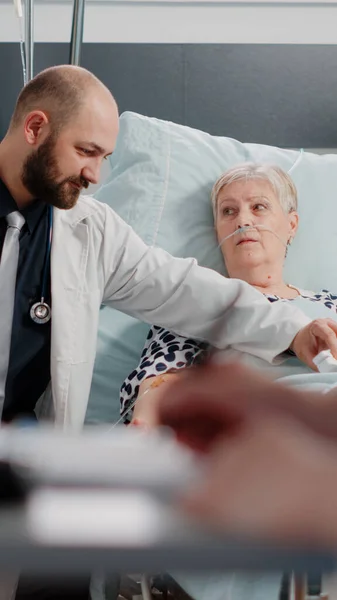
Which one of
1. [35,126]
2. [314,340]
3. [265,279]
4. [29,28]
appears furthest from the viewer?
[29,28]

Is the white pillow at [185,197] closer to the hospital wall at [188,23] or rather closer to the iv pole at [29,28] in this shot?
the iv pole at [29,28]

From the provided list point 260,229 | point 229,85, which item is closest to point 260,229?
point 260,229

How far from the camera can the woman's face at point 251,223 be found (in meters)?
1.68

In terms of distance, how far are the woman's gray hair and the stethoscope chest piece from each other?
628mm

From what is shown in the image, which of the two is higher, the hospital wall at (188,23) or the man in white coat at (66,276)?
the hospital wall at (188,23)

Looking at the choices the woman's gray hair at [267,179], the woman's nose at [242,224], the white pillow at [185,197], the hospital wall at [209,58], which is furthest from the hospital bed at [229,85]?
the woman's nose at [242,224]

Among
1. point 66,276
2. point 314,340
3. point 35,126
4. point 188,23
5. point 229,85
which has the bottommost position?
point 314,340

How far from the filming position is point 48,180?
52.4 inches

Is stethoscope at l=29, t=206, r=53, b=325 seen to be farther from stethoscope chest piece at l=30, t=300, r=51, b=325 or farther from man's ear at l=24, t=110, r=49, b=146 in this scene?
man's ear at l=24, t=110, r=49, b=146

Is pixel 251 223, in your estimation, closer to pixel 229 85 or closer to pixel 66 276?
pixel 66 276

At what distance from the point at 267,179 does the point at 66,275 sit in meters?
0.61

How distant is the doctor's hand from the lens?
1.21 m

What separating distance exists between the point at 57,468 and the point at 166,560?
0.13 ft

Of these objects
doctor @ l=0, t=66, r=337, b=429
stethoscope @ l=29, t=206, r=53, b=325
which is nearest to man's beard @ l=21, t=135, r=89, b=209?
doctor @ l=0, t=66, r=337, b=429
